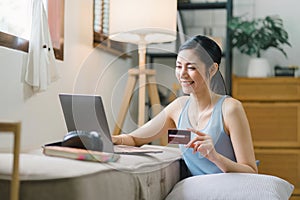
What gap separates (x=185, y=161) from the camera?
59.1 inches

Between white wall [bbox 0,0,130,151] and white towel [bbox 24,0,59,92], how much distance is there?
4 cm

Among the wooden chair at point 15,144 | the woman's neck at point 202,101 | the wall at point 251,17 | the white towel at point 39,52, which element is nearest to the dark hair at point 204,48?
the woman's neck at point 202,101

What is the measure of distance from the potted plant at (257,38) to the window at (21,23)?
1545mm

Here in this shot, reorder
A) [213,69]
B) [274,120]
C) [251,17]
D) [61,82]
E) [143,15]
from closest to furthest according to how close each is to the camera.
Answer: [213,69]
[61,82]
[143,15]
[274,120]
[251,17]

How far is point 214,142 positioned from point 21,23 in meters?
0.89

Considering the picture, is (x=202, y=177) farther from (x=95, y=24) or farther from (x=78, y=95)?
(x=95, y=24)

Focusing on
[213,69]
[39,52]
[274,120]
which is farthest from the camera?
[274,120]

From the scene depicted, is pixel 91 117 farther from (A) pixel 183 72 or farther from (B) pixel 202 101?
(B) pixel 202 101

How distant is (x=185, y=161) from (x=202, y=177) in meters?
0.16

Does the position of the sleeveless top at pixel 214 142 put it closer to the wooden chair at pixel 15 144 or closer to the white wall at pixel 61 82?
the white wall at pixel 61 82

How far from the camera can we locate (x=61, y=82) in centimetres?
218

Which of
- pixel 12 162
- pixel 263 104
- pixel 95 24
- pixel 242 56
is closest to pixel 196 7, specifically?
pixel 242 56

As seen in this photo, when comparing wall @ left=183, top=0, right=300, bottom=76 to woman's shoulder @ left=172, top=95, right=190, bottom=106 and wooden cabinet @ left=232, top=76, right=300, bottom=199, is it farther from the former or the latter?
woman's shoulder @ left=172, top=95, right=190, bottom=106

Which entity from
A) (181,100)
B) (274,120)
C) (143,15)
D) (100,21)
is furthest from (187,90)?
(274,120)
